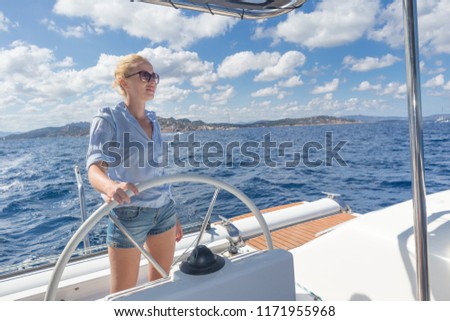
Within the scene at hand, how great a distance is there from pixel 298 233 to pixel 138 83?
1573 millimetres

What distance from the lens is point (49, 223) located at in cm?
355

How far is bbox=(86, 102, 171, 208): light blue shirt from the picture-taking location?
94 cm

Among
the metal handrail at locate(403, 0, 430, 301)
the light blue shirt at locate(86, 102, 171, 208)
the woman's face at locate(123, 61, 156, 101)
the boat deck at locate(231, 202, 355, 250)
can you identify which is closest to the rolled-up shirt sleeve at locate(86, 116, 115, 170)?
the light blue shirt at locate(86, 102, 171, 208)

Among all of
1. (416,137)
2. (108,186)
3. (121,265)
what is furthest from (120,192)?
(416,137)

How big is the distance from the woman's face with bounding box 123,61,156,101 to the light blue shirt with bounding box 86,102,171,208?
6 centimetres

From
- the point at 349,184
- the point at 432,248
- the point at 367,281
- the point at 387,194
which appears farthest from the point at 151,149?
the point at 349,184

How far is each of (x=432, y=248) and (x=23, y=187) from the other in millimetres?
6323

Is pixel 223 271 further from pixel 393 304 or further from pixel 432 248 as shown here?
pixel 432 248

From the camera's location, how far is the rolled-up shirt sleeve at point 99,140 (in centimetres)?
92

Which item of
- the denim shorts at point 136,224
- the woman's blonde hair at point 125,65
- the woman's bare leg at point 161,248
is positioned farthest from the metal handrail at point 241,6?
the woman's bare leg at point 161,248

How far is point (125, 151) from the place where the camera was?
997 mm

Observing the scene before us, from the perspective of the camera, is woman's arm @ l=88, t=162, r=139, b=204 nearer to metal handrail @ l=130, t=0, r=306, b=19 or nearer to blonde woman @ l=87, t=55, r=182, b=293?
blonde woman @ l=87, t=55, r=182, b=293

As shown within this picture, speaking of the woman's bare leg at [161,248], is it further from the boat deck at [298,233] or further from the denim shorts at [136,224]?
the boat deck at [298,233]

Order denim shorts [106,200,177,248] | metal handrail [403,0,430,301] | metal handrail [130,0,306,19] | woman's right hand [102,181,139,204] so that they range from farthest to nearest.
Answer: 1. denim shorts [106,200,177,248]
2. metal handrail [130,0,306,19]
3. woman's right hand [102,181,139,204]
4. metal handrail [403,0,430,301]
